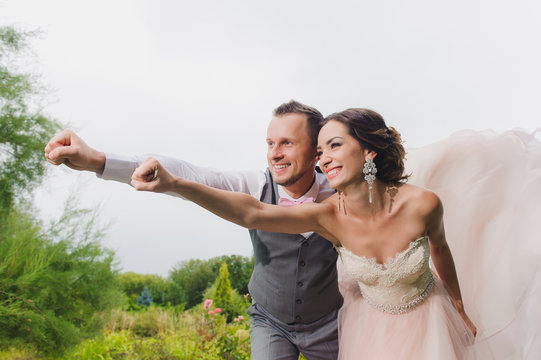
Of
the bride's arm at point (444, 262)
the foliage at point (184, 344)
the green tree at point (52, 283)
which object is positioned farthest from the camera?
the foliage at point (184, 344)

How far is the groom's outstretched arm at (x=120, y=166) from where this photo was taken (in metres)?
1.93

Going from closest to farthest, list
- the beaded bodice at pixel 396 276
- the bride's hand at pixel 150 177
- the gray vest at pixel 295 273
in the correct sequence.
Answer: the bride's hand at pixel 150 177 → the beaded bodice at pixel 396 276 → the gray vest at pixel 295 273

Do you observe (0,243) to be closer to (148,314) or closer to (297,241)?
(148,314)

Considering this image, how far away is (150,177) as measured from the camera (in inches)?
65.9

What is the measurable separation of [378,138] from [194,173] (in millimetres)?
1032

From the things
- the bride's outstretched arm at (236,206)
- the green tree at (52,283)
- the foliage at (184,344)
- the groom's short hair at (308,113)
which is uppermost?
the groom's short hair at (308,113)

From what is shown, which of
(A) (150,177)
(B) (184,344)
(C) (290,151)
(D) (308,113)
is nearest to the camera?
(A) (150,177)

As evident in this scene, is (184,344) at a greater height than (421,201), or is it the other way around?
(421,201)

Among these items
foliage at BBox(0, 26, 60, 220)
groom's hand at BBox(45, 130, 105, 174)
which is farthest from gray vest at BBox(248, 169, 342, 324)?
foliage at BBox(0, 26, 60, 220)

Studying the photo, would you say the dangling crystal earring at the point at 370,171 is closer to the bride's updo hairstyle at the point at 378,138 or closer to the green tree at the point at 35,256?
the bride's updo hairstyle at the point at 378,138

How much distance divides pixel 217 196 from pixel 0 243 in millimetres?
5394

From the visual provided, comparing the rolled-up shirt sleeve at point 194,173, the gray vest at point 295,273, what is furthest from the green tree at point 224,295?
the rolled-up shirt sleeve at point 194,173

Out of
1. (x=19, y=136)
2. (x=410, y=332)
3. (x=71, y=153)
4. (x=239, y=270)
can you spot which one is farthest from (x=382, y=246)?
(x=239, y=270)

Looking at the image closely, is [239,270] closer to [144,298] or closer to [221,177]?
[144,298]
